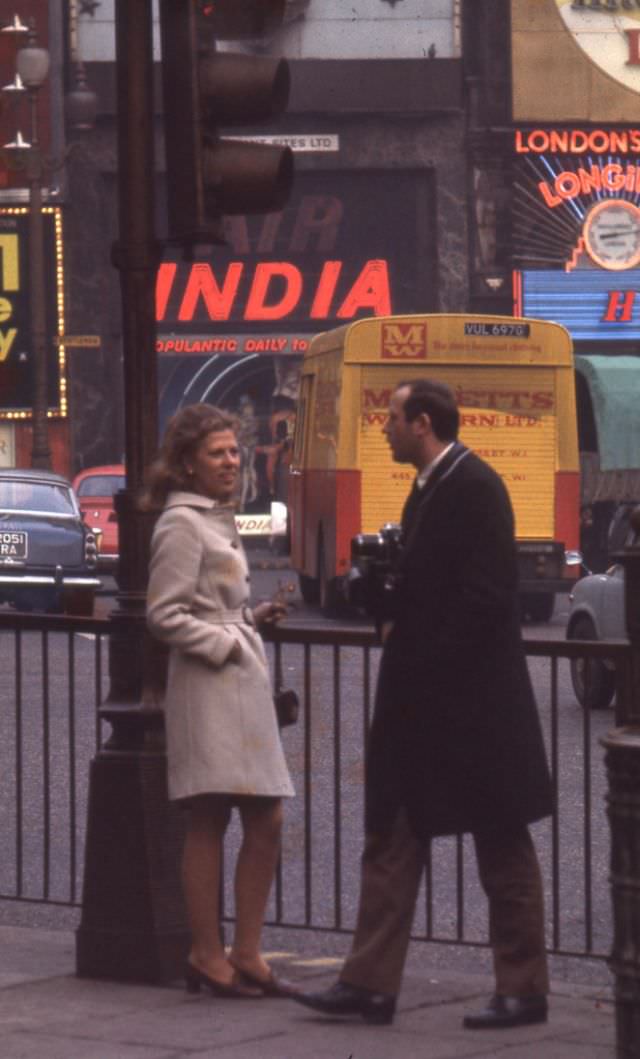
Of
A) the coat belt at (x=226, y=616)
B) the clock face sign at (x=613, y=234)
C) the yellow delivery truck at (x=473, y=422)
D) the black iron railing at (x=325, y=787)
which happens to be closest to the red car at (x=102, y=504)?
the yellow delivery truck at (x=473, y=422)

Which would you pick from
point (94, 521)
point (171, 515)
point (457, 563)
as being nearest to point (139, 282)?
point (171, 515)

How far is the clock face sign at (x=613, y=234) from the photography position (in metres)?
39.8

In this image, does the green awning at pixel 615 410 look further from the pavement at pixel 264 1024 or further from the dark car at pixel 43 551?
the pavement at pixel 264 1024

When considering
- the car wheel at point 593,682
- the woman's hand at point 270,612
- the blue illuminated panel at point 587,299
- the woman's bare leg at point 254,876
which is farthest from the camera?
the blue illuminated panel at point 587,299

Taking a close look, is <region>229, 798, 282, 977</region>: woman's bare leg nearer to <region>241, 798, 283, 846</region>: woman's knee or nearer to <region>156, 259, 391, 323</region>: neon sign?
<region>241, 798, 283, 846</region>: woman's knee

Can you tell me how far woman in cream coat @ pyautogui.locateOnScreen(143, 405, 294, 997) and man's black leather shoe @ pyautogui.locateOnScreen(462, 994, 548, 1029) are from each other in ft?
2.14

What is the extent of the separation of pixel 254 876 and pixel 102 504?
25587 millimetres

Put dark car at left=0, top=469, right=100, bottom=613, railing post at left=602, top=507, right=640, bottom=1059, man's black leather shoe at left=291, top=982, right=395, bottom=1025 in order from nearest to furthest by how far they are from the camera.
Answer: railing post at left=602, top=507, right=640, bottom=1059 → man's black leather shoe at left=291, top=982, right=395, bottom=1025 → dark car at left=0, top=469, right=100, bottom=613

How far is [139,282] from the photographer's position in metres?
7.16

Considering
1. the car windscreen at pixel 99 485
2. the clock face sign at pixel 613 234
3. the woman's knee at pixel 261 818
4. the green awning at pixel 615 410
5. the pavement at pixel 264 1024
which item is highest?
the clock face sign at pixel 613 234

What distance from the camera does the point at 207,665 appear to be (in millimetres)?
6547

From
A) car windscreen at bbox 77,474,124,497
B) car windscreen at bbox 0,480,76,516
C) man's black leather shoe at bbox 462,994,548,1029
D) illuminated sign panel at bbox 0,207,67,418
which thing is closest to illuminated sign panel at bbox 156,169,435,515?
illuminated sign panel at bbox 0,207,67,418

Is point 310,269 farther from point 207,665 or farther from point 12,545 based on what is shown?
point 207,665

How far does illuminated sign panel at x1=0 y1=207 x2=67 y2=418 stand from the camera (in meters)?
39.4
